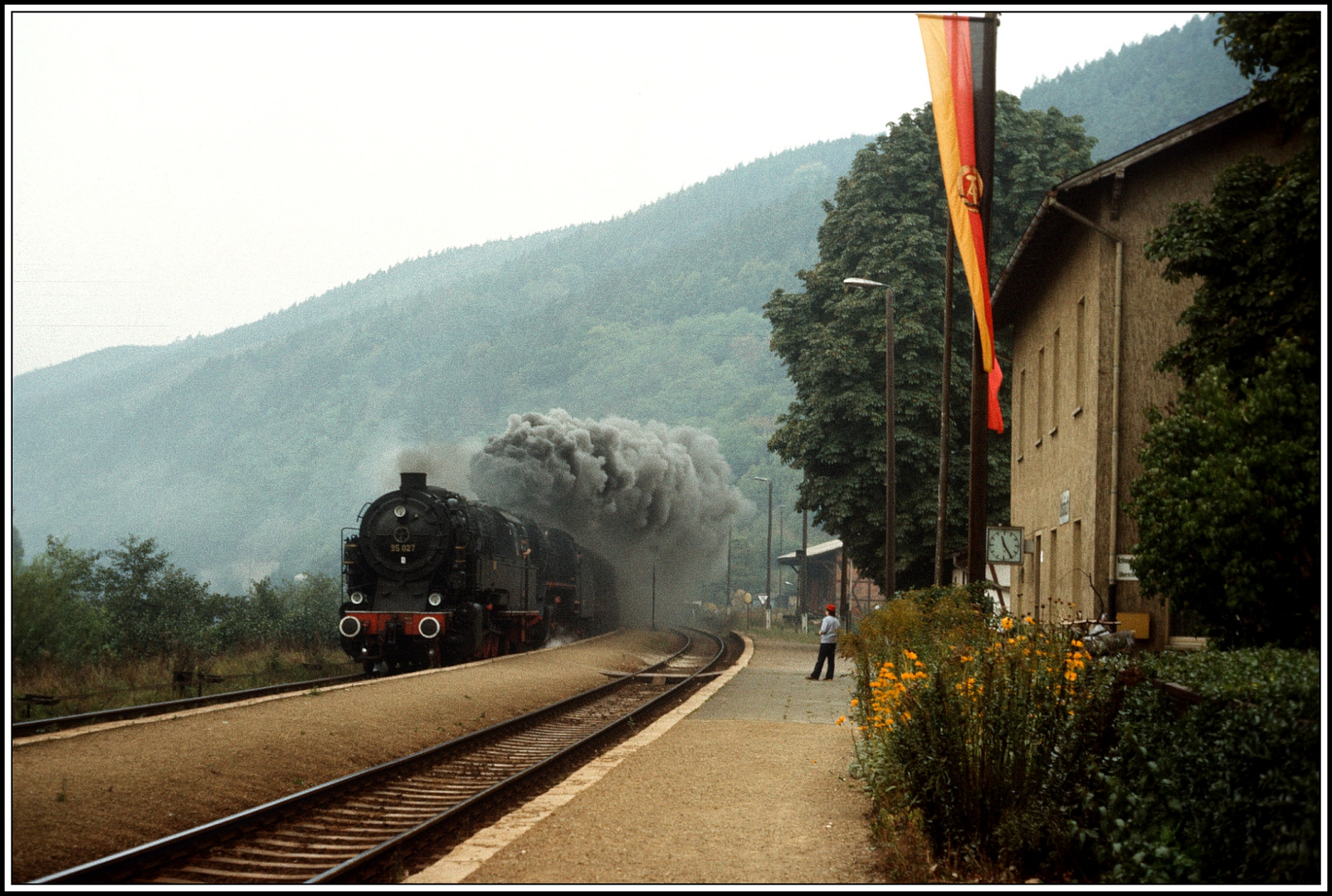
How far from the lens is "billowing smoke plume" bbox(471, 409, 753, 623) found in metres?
40.4

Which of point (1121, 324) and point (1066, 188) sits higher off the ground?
point (1066, 188)

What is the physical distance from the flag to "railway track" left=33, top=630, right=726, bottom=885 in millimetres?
6708

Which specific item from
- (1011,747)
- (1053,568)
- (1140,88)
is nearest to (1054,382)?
(1053,568)

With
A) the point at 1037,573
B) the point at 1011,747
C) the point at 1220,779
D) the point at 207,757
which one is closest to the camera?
the point at 1220,779

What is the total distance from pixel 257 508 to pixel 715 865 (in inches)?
5596

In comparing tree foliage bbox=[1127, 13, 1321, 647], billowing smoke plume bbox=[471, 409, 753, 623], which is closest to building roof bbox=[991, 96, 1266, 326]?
tree foliage bbox=[1127, 13, 1321, 647]

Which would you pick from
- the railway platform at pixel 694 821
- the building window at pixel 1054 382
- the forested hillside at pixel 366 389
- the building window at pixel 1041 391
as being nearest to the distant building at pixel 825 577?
the forested hillside at pixel 366 389

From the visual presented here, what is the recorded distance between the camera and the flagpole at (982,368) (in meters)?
12.0

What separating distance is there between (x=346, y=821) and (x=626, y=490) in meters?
36.5

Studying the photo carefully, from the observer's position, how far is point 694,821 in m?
8.50

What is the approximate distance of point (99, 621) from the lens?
2420 cm

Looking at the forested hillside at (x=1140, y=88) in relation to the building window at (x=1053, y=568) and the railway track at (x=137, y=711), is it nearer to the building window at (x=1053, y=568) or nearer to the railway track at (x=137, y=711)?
the building window at (x=1053, y=568)

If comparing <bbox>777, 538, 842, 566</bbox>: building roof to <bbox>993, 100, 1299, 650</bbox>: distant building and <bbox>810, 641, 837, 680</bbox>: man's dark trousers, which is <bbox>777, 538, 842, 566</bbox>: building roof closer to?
<bbox>810, 641, 837, 680</bbox>: man's dark trousers

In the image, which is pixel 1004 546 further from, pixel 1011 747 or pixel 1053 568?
pixel 1011 747
